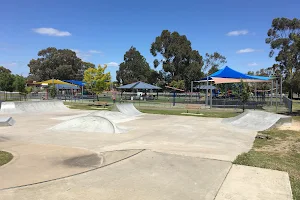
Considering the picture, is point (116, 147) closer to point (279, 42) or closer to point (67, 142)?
point (67, 142)

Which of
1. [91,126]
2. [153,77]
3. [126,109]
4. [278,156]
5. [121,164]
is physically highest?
[153,77]

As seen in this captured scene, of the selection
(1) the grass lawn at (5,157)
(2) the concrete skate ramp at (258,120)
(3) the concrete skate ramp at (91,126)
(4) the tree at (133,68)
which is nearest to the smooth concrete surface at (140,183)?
(1) the grass lawn at (5,157)

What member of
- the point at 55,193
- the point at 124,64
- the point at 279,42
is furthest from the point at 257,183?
the point at 124,64

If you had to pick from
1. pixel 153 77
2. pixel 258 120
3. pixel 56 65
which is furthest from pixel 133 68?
pixel 258 120

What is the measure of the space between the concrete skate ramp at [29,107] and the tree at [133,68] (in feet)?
168

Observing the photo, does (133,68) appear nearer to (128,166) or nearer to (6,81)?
(6,81)

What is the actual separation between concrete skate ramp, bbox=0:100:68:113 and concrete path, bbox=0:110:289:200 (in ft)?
29.1

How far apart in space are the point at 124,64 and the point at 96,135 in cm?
6823

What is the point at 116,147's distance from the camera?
8.32 metres

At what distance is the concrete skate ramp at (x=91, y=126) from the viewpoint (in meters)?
11.2

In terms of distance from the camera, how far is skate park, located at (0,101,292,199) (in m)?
4.68

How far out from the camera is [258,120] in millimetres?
14078

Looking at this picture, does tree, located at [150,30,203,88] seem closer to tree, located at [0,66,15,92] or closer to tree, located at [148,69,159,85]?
tree, located at [148,69,159,85]

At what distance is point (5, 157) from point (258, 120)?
12.0 metres
